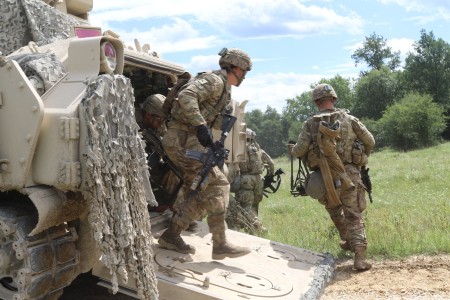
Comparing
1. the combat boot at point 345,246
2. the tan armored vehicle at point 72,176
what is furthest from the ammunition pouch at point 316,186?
the tan armored vehicle at point 72,176

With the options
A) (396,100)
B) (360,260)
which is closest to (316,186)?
(360,260)

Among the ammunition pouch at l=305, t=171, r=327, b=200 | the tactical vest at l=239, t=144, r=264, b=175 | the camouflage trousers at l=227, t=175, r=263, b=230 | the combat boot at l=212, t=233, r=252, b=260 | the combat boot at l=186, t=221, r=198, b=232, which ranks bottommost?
the camouflage trousers at l=227, t=175, r=263, b=230

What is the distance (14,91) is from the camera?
315 cm

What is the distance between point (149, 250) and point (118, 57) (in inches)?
48.1

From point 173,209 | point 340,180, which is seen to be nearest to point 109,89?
point 173,209

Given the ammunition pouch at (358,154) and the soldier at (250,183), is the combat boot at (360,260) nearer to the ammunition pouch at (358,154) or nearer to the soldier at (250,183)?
the ammunition pouch at (358,154)

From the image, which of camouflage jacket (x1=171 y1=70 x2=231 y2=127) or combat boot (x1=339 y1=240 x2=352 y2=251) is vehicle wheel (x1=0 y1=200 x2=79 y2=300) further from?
combat boot (x1=339 y1=240 x2=352 y2=251)

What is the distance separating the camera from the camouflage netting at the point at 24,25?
496 centimetres

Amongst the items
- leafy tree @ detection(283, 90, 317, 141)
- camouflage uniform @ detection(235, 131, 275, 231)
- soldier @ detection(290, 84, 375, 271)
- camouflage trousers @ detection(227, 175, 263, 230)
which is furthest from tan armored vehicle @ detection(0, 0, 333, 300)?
leafy tree @ detection(283, 90, 317, 141)

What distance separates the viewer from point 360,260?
5449 mm

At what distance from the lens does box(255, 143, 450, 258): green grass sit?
19.7 feet

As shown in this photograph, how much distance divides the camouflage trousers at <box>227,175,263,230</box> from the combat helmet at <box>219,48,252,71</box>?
12.4 ft

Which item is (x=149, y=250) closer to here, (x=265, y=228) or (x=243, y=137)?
(x=243, y=137)

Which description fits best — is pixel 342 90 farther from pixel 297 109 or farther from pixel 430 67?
pixel 430 67
